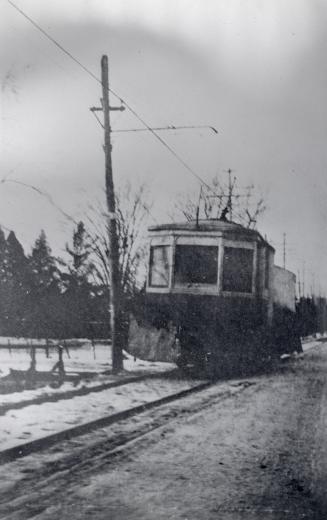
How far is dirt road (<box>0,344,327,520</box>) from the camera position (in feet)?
16.5

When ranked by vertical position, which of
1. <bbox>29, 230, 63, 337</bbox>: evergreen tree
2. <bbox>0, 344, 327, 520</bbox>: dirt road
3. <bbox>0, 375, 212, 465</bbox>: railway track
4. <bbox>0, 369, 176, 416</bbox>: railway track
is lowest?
<bbox>0, 344, 327, 520</bbox>: dirt road

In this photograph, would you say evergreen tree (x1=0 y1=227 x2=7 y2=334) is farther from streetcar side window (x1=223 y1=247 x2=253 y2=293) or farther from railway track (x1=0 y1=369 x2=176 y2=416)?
railway track (x1=0 y1=369 x2=176 y2=416)

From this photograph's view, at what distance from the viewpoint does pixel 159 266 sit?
1742 cm

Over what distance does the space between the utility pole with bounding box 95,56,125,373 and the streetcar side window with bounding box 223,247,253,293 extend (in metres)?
2.80

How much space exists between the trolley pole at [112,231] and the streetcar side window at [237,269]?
9.18ft

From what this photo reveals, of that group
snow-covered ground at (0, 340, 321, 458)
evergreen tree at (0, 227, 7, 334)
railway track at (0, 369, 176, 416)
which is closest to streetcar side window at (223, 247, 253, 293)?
snow-covered ground at (0, 340, 321, 458)

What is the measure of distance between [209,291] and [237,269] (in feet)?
3.18

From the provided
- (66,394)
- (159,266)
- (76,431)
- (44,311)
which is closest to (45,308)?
(44,311)

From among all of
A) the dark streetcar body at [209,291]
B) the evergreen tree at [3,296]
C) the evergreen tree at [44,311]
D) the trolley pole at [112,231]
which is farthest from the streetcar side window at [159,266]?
the evergreen tree at [3,296]

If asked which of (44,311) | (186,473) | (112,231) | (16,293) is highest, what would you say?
(112,231)

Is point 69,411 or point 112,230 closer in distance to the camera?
point 69,411

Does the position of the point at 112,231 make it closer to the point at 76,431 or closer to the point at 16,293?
the point at 76,431

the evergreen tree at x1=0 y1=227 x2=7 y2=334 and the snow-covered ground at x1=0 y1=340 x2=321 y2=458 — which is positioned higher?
the evergreen tree at x1=0 y1=227 x2=7 y2=334

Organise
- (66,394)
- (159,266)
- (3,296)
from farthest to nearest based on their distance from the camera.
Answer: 1. (3,296)
2. (159,266)
3. (66,394)
